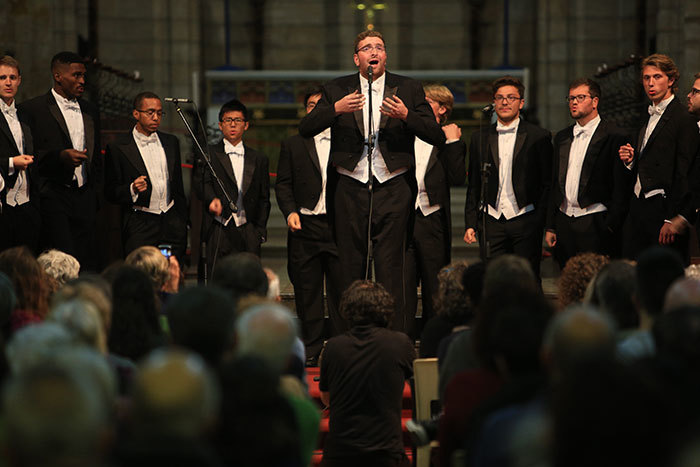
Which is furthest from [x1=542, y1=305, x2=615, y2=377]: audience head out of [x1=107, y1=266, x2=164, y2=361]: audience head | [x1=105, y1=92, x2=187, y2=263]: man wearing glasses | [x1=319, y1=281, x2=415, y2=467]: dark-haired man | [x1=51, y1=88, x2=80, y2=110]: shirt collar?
[x1=51, y1=88, x2=80, y2=110]: shirt collar

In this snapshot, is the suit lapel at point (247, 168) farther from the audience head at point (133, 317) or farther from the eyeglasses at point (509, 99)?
the audience head at point (133, 317)

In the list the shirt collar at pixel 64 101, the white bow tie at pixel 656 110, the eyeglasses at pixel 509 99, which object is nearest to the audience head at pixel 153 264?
the shirt collar at pixel 64 101

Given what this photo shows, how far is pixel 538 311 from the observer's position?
8.47 feet

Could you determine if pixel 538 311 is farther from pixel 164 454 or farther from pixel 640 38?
pixel 640 38

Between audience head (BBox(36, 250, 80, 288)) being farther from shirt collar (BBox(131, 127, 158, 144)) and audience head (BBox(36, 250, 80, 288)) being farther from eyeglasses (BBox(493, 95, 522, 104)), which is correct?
eyeglasses (BBox(493, 95, 522, 104))

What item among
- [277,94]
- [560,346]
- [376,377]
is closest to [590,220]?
[376,377]

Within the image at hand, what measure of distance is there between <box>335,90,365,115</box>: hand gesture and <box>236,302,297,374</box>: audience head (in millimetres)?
2534

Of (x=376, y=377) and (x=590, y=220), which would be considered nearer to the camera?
(x=376, y=377)

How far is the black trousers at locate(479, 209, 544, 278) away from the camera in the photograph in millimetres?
5824

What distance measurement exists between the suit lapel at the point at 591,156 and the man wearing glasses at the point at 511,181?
0.22 m

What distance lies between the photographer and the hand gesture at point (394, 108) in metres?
4.96

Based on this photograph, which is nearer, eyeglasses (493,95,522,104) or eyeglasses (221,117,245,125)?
eyeglasses (493,95,522,104)

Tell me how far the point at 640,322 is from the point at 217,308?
1465 millimetres

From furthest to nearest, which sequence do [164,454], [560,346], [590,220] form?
[590,220], [560,346], [164,454]
